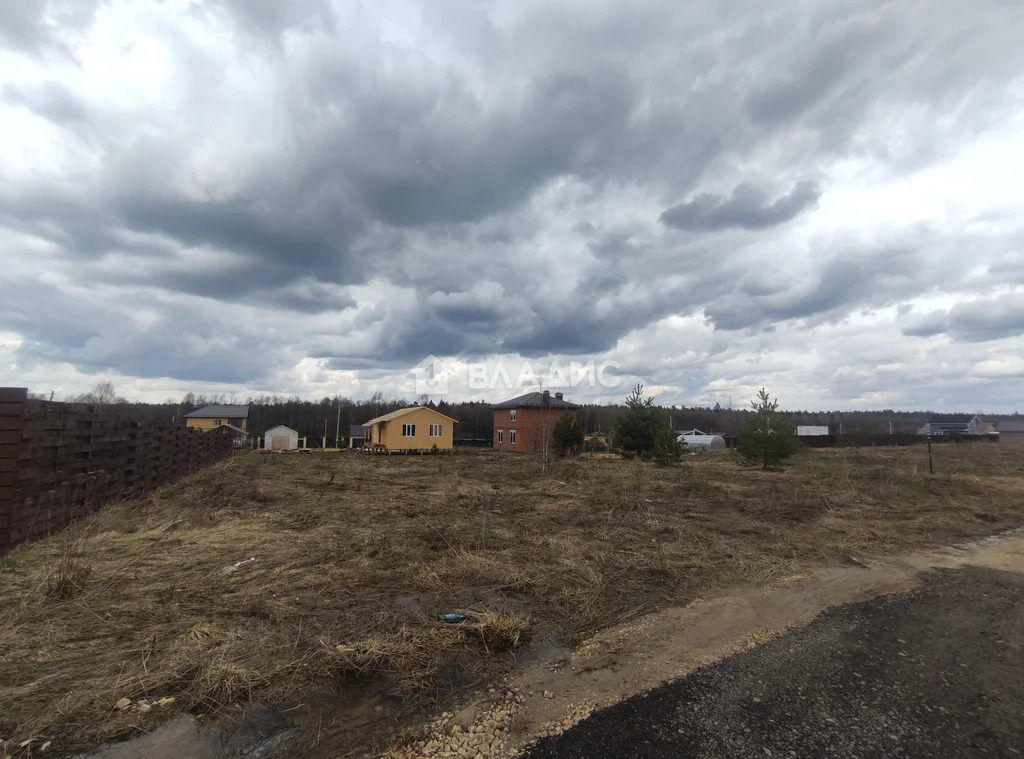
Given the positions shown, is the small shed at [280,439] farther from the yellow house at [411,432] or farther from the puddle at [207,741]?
the puddle at [207,741]

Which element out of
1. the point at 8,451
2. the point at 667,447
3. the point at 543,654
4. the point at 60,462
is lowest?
the point at 543,654

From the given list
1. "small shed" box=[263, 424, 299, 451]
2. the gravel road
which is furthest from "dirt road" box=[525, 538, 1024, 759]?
"small shed" box=[263, 424, 299, 451]

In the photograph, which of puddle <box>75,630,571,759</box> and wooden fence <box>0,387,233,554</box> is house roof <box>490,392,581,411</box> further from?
puddle <box>75,630,571,759</box>

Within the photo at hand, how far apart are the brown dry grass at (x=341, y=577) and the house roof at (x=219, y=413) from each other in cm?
5072

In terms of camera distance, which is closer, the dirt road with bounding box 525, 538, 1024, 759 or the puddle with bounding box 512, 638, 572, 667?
the dirt road with bounding box 525, 538, 1024, 759

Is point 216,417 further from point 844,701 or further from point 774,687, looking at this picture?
point 844,701

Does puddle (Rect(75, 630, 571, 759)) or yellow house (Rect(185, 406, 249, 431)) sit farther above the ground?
yellow house (Rect(185, 406, 249, 431))

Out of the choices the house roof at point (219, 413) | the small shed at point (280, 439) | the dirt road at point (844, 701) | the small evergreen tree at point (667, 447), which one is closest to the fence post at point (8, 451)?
the dirt road at point (844, 701)

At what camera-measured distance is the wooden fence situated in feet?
18.7

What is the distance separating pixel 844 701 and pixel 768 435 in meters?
20.4

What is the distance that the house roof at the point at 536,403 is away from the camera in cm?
4238

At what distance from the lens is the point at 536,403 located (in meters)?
43.1

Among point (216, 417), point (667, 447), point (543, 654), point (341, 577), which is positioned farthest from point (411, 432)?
point (543, 654)

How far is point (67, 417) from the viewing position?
721cm
